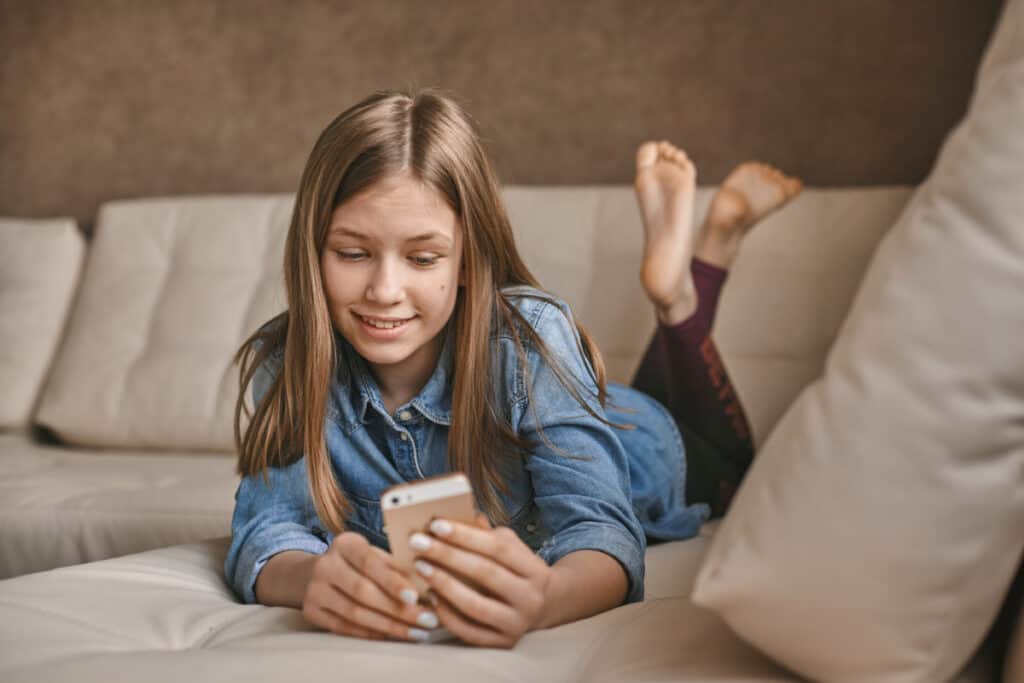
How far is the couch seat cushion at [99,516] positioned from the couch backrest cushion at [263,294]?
0.35m

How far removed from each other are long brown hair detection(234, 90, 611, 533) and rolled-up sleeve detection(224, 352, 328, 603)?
18 millimetres

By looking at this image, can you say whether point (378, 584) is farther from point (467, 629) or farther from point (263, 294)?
point (263, 294)

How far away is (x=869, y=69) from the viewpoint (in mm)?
1922

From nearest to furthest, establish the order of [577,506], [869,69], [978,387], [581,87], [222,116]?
[978,387]
[577,506]
[869,69]
[581,87]
[222,116]

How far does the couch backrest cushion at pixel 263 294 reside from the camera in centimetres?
162

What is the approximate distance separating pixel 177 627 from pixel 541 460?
0.35 metres

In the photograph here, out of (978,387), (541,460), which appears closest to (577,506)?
(541,460)

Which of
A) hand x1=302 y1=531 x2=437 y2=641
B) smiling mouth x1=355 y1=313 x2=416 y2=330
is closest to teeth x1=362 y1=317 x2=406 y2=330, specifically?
smiling mouth x1=355 y1=313 x2=416 y2=330

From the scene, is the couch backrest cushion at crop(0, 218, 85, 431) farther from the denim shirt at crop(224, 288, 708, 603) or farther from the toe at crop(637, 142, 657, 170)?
the toe at crop(637, 142, 657, 170)

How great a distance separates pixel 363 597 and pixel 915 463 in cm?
40

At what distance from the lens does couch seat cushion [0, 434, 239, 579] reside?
1.41m

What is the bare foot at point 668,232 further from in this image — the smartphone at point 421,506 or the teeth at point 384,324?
the smartphone at point 421,506

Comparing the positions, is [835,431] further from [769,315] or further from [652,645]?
[769,315]

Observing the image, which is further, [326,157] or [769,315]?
[769,315]
